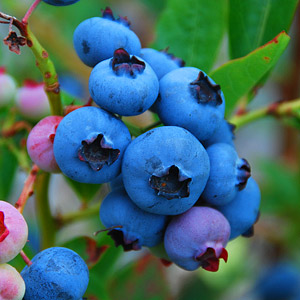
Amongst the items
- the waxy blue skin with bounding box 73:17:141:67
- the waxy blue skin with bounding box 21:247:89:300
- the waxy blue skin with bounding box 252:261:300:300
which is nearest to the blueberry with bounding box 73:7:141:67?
the waxy blue skin with bounding box 73:17:141:67

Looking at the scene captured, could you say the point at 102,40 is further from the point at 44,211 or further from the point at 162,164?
the point at 44,211

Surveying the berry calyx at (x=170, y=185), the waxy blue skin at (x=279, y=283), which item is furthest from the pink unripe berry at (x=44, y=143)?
the waxy blue skin at (x=279, y=283)

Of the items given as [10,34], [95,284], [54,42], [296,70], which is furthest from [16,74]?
[10,34]

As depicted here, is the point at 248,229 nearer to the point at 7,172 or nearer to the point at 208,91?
the point at 208,91

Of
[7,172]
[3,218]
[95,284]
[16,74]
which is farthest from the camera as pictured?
[16,74]

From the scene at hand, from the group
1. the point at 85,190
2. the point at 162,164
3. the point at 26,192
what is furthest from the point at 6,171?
the point at 162,164

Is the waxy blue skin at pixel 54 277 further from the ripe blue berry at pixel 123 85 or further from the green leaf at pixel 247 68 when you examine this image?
the green leaf at pixel 247 68

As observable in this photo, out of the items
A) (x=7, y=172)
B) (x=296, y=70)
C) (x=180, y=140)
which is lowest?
(x=296, y=70)
